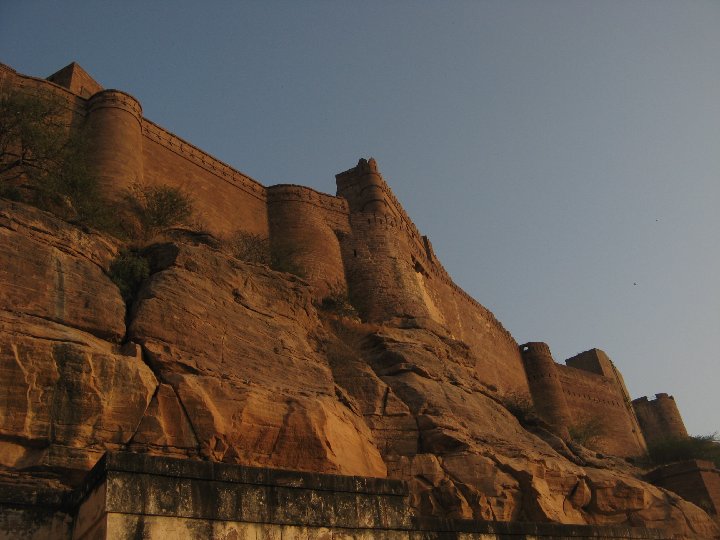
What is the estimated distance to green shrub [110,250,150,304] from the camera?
1104 cm

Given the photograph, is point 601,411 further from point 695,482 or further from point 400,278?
point 400,278

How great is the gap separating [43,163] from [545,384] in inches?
841

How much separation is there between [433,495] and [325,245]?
9514mm

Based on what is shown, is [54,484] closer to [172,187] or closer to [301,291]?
[301,291]

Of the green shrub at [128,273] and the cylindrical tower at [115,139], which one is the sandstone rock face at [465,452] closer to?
the green shrub at [128,273]

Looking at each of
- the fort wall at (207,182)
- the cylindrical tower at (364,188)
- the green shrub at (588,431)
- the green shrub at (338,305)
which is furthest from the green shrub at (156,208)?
the green shrub at (588,431)

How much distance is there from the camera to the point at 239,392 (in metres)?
10.1

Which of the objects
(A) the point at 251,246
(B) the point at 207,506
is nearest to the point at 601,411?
(A) the point at 251,246

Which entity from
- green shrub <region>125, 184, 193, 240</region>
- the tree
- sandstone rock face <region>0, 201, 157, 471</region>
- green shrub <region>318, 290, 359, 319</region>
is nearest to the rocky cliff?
sandstone rock face <region>0, 201, 157, 471</region>

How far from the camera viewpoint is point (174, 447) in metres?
8.97

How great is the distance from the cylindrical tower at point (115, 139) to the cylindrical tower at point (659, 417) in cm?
2940

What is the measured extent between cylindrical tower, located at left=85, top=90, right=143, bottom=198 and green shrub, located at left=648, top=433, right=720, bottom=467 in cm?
2252

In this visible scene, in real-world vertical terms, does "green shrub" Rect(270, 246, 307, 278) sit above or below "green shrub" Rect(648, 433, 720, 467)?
above

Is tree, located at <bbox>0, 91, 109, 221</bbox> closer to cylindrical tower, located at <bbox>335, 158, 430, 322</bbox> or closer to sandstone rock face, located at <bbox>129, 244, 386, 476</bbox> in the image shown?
sandstone rock face, located at <bbox>129, 244, 386, 476</bbox>
